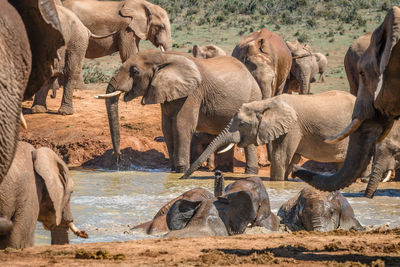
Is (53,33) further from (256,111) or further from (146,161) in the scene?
(146,161)

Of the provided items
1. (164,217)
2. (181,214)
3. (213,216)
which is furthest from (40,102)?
(213,216)

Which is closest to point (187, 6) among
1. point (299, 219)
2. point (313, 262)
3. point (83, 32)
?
point (83, 32)

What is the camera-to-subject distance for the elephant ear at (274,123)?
10445 mm

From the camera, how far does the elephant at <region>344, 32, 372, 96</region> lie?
44.1 feet

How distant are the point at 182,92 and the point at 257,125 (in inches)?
54.8

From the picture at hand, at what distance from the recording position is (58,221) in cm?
501

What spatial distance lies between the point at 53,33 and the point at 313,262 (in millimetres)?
2043

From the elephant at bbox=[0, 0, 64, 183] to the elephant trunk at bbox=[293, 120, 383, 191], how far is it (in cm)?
205

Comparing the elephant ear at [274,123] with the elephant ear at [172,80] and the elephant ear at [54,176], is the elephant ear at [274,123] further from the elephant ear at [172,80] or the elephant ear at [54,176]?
the elephant ear at [54,176]

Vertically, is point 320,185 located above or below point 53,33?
below

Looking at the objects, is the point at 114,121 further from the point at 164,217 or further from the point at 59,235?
the point at 59,235

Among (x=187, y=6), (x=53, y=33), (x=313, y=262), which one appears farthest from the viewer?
(x=187, y=6)

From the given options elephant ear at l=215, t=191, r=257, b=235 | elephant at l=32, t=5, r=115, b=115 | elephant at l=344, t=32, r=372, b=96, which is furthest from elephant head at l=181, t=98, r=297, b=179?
elephant ear at l=215, t=191, r=257, b=235

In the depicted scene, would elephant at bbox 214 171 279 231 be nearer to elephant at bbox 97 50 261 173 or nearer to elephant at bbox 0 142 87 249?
elephant at bbox 0 142 87 249
